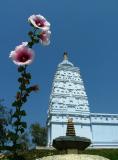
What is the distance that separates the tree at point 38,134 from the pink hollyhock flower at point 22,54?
53.1m

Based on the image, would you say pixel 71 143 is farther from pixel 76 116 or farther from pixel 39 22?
pixel 76 116

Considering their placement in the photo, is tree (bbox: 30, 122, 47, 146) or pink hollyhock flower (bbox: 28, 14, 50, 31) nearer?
pink hollyhock flower (bbox: 28, 14, 50, 31)

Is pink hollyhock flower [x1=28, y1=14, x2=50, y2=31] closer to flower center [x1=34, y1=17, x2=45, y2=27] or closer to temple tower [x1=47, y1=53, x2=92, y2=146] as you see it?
flower center [x1=34, y1=17, x2=45, y2=27]

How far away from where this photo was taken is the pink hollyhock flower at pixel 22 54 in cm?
309

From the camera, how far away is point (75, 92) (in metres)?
59.2

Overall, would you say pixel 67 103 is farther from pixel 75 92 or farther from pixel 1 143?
pixel 1 143

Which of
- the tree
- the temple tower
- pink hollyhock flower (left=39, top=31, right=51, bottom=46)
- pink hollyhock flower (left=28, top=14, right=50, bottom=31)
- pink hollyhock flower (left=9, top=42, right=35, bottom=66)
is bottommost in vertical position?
pink hollyhock flower (left=9, top=42, right=35, bottom=66)

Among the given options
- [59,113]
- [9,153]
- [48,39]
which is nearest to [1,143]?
[9,153]

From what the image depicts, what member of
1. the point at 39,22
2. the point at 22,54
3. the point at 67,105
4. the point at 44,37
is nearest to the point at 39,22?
the point at 39,22

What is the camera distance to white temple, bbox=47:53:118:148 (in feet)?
183

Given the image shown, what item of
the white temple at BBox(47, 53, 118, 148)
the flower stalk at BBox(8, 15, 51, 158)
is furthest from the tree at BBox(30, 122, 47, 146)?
the flower stalk at BBox(8, 15, 51, 158)

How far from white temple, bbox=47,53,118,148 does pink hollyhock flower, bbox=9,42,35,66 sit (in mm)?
51998

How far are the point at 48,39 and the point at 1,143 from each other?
36.1 inches

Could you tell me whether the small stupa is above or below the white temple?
below
